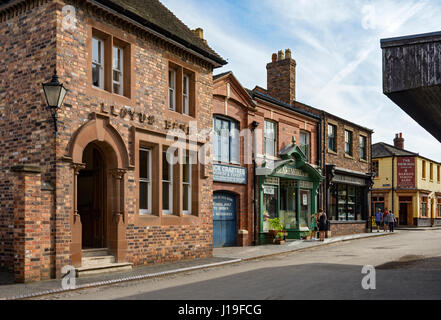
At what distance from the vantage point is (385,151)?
4709cm

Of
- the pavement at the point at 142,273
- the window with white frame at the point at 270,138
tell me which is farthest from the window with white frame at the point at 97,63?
the window with white frame at the point at 270,138

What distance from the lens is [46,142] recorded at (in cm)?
1195

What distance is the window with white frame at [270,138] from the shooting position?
77.8 ft

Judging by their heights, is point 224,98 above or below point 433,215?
above

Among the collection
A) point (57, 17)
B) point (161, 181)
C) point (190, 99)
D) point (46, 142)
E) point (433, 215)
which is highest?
point (57, 17)

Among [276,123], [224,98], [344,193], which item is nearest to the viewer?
[224,98]

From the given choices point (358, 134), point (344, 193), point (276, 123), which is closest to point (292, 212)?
point (276, 123)

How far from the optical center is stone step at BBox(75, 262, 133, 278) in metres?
12.1

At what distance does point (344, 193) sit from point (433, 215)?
24.7m

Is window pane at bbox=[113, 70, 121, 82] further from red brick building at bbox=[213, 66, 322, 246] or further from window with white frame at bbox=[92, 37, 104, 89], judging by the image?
red brick building at bbox=[213, 66, 322, 246]

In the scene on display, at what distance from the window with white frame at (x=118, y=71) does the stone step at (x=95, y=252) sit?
173 inches

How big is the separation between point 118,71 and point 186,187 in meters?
4.61
